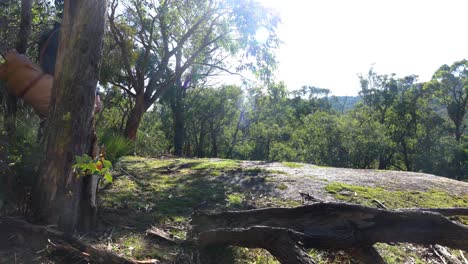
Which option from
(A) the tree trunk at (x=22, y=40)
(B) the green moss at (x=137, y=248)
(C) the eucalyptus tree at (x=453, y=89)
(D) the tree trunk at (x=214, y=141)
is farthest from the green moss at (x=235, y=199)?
(C) the eucalyptus tree at (x=453, y=89)

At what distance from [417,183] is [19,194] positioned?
567 cm

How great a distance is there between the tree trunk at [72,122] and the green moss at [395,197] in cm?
307

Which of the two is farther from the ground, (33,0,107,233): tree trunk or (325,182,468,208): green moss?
(33,0,107,233): tree trunk

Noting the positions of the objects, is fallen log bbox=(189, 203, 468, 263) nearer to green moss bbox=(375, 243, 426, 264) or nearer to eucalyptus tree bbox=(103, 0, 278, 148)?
green moss bbox=(375, 243, 426, 264)

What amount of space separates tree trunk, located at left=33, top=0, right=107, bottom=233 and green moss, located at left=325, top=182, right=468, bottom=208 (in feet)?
10.1

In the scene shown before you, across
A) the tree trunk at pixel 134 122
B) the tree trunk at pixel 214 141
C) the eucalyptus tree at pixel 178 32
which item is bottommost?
the tree trunk at pixel 214 141

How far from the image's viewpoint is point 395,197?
491cm

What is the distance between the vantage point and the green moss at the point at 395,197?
15.1 ft

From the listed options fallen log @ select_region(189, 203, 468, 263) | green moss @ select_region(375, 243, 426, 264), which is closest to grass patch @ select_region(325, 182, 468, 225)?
green moss @ select_region(375, 243, 426, 264)

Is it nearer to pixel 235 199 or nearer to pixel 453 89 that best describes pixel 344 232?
pixel 235 199

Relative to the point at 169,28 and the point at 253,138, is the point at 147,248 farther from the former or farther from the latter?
the point at 253,138

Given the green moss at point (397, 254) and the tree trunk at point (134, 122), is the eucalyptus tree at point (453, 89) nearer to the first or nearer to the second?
the tree trunk at point (134, 122)

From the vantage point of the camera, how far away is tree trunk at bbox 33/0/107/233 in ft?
8.67

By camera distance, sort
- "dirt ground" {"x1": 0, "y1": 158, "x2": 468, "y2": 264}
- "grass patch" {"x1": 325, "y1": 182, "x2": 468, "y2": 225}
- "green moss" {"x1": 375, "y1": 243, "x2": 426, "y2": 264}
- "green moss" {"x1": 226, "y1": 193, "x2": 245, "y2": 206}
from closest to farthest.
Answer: "dirt ground" {"x1": 0, "y1": 158, "x2": 468, "y2": 264} < "green moss" {"x1": 375, "y1": 243, "x2": 426, "y2": 264} < "green moss" {"x1": 226, "y1": 193, "x2": 245, "y2": 206} < "grass patch" {"x1": 325, "y1": 182, "x2": 468, "y2": 225}
